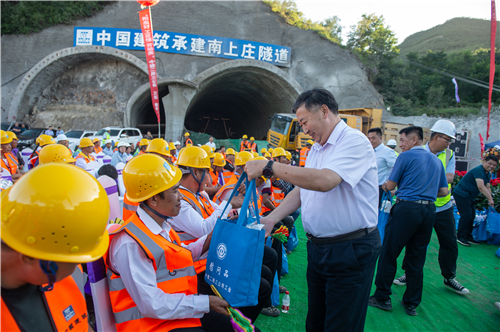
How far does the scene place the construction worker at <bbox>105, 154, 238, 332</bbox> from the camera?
5.50 ft

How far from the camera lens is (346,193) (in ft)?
6.50

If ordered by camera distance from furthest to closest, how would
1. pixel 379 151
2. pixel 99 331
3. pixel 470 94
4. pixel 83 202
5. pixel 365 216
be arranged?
pixel 470 94
pixel 379 151
pixel 365 216
pixel 99 331
pixel 83 202

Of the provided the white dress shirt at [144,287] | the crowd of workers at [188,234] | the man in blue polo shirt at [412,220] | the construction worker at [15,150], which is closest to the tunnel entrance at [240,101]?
the construction worker at [15,150]

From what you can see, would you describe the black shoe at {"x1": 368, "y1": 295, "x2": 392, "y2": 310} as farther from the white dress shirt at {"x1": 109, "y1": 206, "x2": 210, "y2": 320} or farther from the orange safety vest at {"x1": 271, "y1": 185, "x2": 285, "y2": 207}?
the white dress shirt at {"x1": 109, "y1": 206, "x2": 210, "y2": 320}

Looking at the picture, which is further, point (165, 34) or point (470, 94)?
point (470, 94)

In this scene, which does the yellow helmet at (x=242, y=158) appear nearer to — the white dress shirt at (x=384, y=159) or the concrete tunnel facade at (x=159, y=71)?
the white dress shirt at (x=384, y=159)

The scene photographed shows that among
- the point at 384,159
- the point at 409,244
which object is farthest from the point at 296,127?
the point at 409,244

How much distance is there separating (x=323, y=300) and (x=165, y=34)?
20.5m

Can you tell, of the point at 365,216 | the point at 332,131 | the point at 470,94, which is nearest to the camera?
the point at 365,216

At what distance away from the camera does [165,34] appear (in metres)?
19.1

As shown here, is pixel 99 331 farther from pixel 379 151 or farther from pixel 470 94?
pixel 470 94

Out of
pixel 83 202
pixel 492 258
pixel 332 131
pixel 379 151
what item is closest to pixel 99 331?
pixel 83 202

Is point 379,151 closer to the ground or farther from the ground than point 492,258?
farther from the ground

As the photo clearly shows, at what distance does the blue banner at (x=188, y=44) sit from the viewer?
1844 cm
